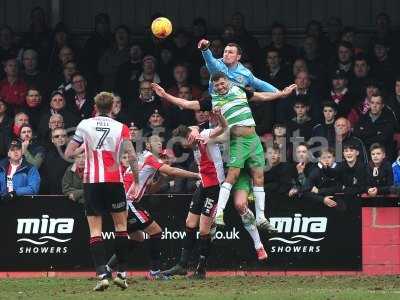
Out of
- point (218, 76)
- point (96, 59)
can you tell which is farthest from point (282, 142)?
point (96, 59)

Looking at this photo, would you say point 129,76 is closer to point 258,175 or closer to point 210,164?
point 210,164

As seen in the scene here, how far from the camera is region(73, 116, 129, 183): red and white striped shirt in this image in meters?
14.7

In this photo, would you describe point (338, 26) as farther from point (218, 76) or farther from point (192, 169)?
point (218, 76)

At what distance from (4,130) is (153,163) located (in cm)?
393

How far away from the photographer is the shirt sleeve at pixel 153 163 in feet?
53.9

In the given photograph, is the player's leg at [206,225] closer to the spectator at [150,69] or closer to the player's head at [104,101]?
the player's head at [104,101]

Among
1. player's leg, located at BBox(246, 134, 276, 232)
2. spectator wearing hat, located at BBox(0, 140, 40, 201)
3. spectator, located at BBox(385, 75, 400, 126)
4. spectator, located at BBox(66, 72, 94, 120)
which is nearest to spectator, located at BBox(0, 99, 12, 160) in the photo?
spectator, located at BBox(66, 72, 94, 120)

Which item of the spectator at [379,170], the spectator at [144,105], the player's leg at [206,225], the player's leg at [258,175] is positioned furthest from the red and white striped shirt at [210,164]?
the spectator at [144,105]

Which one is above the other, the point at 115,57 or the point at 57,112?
the point at 115,57

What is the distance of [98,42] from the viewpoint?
22.3m

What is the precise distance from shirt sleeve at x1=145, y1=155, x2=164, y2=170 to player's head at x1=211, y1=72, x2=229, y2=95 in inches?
45.1

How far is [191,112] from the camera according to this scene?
66.6ft

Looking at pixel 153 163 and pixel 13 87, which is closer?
pixel 153 163

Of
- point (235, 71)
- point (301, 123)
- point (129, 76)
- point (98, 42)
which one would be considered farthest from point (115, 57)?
point (235, 71)
